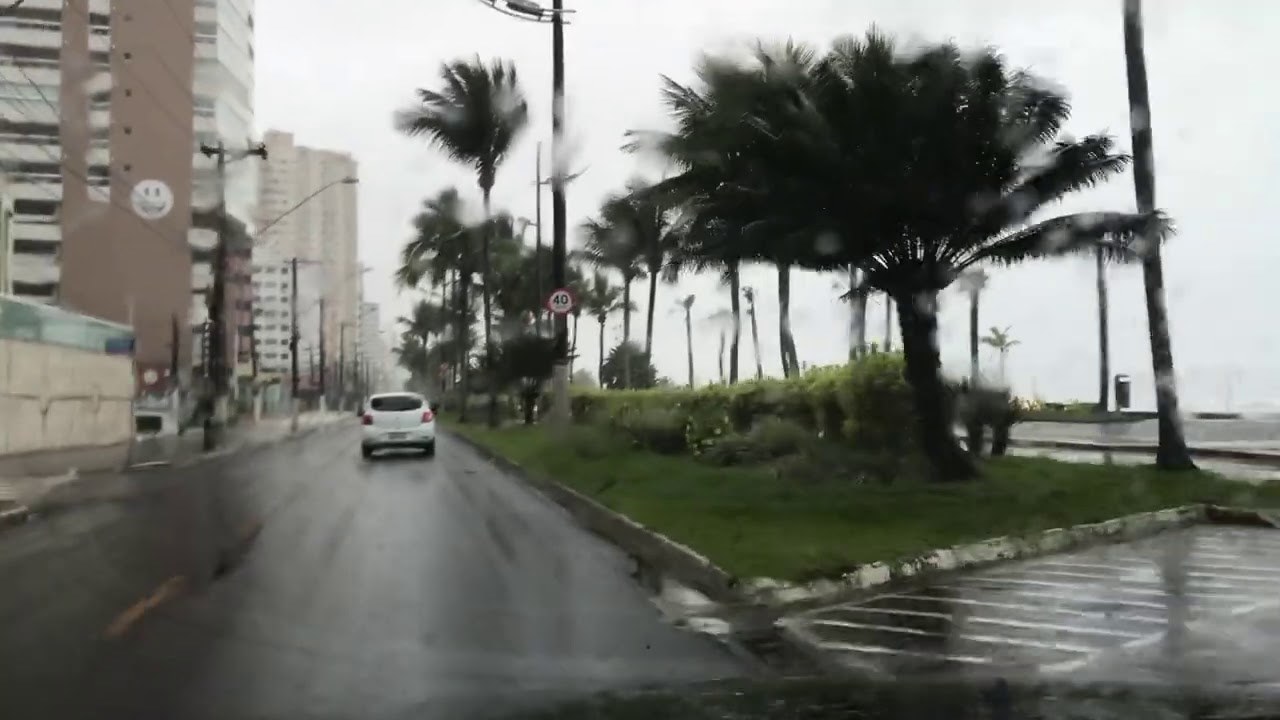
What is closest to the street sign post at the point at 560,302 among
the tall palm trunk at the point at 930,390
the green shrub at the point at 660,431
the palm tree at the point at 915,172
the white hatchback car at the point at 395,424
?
the green shrub at the point at 660,431

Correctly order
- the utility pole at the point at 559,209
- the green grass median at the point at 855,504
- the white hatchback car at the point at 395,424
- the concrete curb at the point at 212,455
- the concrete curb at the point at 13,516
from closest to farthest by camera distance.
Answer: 1. the green grass median at the point at 855,504
2. the concrete curb at the point at 13,516
3. the utility pole at the point at 559,209
4. the concrete curb at the point at 212,455
5. the white hatchback car at the point at 395,424

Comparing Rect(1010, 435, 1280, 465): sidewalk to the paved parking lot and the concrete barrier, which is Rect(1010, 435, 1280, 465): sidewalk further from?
the concrete barrier

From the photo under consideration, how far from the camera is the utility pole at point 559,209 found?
26641 mm

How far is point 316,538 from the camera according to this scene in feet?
43.8

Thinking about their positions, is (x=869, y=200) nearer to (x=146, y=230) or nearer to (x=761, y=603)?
(x=761, y=603)

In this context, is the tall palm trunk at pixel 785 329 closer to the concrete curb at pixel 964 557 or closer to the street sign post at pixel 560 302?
the street sign post at pixel 560 302

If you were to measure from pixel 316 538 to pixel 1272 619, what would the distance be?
9.20 m

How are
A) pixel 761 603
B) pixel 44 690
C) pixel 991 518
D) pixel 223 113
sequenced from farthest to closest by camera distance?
1. pixel 223 113
2. pixel 991 518
3. pixel 761 603
4. pixel 44 690

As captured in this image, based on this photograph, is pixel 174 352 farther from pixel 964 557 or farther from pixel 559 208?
pixel 964 557

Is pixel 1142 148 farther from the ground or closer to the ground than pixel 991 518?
farther from the ground

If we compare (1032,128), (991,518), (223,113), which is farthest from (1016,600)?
(223,113)

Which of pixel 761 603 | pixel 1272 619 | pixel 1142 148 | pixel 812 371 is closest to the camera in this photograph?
pixel 1272 619

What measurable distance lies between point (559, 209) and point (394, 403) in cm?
672

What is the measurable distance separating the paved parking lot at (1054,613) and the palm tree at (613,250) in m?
34.6
